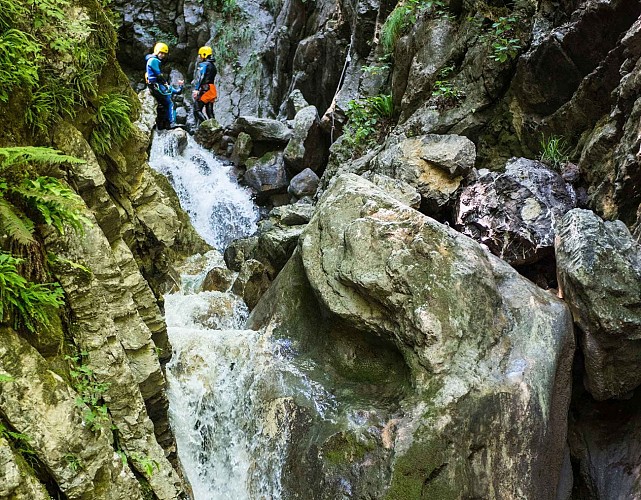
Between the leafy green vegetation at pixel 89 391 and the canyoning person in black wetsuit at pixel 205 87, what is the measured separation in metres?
13.1

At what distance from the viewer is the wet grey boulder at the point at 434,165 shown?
7531 millimetres

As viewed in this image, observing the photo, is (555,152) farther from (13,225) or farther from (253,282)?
(13,225)

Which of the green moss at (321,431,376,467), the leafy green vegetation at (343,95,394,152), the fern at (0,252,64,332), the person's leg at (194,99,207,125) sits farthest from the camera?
the person's leg at (194,99,207,125)

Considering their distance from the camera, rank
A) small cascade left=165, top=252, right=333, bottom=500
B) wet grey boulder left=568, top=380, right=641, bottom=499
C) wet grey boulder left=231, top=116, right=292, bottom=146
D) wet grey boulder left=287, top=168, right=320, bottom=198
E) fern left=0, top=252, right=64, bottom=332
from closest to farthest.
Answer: fern left=0, top=252, right=64, bottom=332 < wet grey boulder left=568, top=380, right=641, bottom=499 < small cascade left=165, top=252, right=333, bottom=500 < wet grey boulder left=287, top=168, right=320, bottom=198 < wet grey boulder left=231, top=116, right=292, bottom=146

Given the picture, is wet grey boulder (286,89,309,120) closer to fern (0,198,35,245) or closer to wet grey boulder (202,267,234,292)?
wet grey boulder (202,267,234,292)

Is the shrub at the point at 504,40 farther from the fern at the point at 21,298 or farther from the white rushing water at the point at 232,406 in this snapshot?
the fern at the point at 21,298

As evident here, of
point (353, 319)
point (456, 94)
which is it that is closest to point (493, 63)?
point (456, 94)

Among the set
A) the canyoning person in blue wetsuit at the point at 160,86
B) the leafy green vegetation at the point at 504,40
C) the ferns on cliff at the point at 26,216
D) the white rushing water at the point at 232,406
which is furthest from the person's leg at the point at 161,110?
the ferns on cliff at the point at 26,216

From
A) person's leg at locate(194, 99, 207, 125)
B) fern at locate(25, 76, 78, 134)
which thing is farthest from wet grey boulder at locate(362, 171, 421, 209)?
person's leg at locate(194, 99, 207, 125)

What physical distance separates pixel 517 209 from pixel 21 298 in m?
5.62

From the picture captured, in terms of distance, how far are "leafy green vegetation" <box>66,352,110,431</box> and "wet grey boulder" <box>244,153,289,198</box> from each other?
33.8ft

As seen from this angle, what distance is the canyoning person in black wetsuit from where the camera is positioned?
1489cm

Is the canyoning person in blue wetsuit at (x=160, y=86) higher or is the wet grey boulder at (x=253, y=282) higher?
the canyoning person in blue wetsuit at (x=160, y=86)

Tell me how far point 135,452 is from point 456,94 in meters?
7.65
